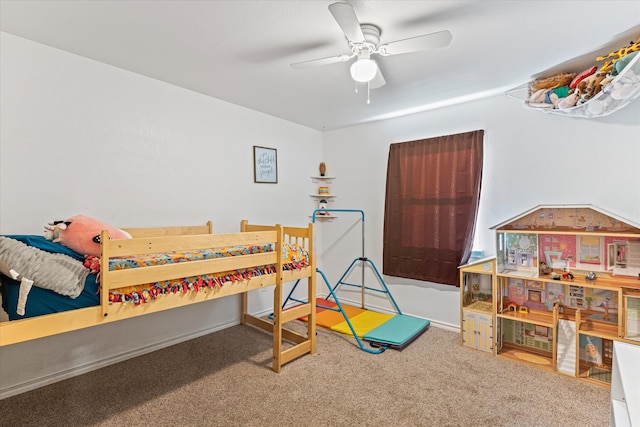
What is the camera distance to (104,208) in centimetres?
258

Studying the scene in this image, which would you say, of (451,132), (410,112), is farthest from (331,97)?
(451,132)

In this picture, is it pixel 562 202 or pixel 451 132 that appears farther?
pixel 451 132

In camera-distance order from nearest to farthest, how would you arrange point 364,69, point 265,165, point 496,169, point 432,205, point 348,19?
point 348,19 < point 364,69 < point 496,169 < point 432,205 < point 265,165

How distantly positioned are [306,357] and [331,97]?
98.6 inches

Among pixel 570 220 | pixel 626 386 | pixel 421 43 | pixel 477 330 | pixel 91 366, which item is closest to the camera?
pixel 626 386

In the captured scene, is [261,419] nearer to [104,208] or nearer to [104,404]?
[104,404]

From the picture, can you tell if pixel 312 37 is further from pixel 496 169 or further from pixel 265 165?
pixel 496 169

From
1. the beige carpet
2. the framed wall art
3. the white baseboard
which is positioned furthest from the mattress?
the framed wall art

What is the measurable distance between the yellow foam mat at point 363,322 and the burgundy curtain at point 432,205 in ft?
1.74

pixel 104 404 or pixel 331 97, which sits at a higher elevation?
pixel 331 97

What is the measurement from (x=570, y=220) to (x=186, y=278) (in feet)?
10.3

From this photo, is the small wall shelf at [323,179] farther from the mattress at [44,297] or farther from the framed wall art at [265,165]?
the mattress at [44,297]

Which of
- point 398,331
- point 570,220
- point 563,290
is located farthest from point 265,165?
point 563,290

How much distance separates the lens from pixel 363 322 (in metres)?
3.55
